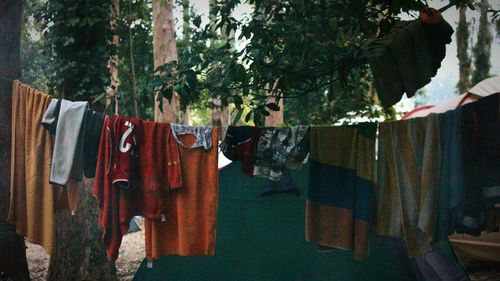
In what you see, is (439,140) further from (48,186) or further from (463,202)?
(48,186)

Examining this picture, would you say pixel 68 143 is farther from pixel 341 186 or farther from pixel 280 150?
pixel 341 186

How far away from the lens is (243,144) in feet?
11.8

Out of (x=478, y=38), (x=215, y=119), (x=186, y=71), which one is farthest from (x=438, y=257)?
(x=478, y=38)

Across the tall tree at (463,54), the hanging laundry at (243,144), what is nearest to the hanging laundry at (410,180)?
the hanging laundry at (243,144)

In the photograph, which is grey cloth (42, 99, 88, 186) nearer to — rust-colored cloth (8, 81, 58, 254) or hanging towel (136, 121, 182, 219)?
rust-colored cloth (8, 81, 58, 254)

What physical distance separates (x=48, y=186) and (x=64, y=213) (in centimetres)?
178

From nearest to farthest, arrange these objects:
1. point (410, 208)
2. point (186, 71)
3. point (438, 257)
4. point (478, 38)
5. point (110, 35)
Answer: point (410, 208), point (186, 71), point (438, 257), point (110, 35), point (478, 38)

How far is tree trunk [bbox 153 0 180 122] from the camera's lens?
10164 millimetres

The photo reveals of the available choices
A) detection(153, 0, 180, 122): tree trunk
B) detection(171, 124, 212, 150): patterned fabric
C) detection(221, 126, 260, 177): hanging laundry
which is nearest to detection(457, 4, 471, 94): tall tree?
detection(153, 0, 180, 122): tree trunk

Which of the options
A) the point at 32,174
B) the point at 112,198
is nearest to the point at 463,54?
the point at 112,198

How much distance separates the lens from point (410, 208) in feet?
10.9

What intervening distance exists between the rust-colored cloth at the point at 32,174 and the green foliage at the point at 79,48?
5.64ft

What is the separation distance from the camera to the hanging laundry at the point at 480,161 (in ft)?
9.98

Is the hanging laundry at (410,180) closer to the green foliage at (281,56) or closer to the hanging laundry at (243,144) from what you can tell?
the green foliage at (281,56)
